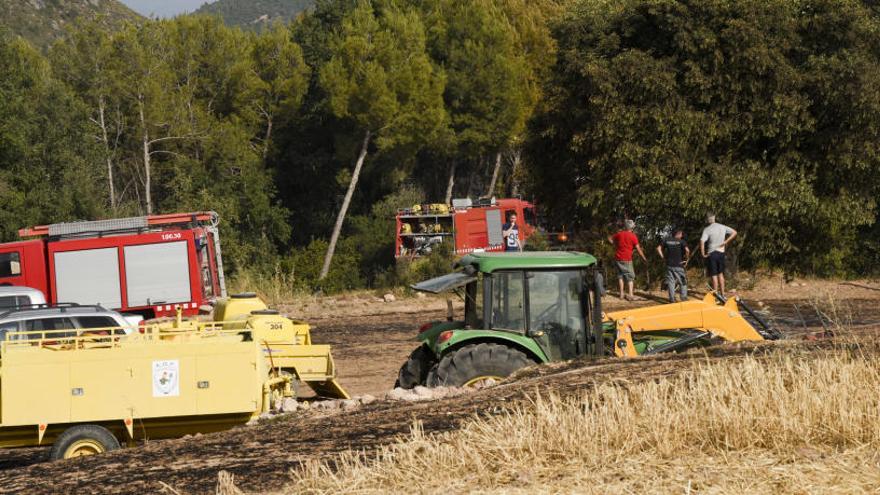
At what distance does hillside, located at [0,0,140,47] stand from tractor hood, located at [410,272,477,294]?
84675mm

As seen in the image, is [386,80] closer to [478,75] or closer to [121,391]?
[478,75]

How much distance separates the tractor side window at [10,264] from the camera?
994 inches

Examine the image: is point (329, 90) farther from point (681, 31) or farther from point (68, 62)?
point (681, 31)

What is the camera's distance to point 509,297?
12.7m

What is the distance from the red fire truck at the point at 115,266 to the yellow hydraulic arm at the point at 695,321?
14808mm

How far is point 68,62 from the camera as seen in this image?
47.5 metres

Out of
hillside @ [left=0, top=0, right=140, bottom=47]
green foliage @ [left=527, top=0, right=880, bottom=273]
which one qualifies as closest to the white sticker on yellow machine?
green foliage @ [left=527, top=0, right=880, bottom=273]

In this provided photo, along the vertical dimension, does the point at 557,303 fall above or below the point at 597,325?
above

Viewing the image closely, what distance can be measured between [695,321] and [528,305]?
7.69 ft

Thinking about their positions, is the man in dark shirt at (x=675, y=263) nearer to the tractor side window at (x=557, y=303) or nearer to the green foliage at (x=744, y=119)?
the green foliage at (x=744, y=119)

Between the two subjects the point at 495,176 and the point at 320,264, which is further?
the point at 495,176

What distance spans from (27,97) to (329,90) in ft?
38.8

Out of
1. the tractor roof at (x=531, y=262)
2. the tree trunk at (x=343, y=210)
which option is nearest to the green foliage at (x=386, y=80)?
the tree trunk at (x=343, y=210)

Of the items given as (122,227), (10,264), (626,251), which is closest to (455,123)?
(122,227)
